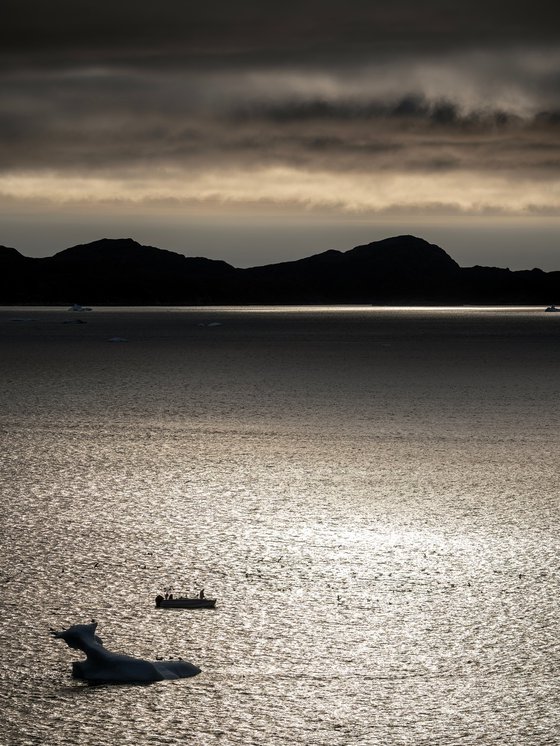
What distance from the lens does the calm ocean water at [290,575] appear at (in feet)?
16.5

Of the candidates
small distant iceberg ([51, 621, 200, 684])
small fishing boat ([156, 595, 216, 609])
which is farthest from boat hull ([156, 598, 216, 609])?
small distant iceberg ([51, 621, 200, 684])

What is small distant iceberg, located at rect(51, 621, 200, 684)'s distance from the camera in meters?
5.49

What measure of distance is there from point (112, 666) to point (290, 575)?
215cm

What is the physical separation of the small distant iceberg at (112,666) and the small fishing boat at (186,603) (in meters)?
1.02

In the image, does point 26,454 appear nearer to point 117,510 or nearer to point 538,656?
point 117,510

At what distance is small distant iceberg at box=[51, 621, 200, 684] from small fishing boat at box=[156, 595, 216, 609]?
1.02 metres

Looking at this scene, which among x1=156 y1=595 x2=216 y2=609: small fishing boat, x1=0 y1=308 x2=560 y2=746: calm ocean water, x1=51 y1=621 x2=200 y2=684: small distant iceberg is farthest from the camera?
x1=156 y1=595 x2=216 y2=609: small fishing boat

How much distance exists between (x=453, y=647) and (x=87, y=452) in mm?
8133

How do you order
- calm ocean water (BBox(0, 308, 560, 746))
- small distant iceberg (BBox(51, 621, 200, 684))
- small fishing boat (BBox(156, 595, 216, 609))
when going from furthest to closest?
small fishing boat (BBox(156, 595, 216, 609))
small distant iceberg (BBox(51, 621, 200, 684))
calm ocean water (BBox(0, 308, 560, 746))

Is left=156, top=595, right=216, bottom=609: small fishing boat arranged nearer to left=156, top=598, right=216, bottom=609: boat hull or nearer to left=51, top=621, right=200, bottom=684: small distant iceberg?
left=156, top=598, right=216, bottom=609: boat hull

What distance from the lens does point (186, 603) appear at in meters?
6.72

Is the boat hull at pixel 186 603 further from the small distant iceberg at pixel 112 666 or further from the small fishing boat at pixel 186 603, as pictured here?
the small distant iceberg at pixel 112 666

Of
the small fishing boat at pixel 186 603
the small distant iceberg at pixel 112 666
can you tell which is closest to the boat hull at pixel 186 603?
the small fishing boat at pixel 186 603

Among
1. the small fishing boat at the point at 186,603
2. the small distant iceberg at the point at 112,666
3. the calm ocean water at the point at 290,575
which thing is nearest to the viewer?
the calm ocean water at the point at 290,575
